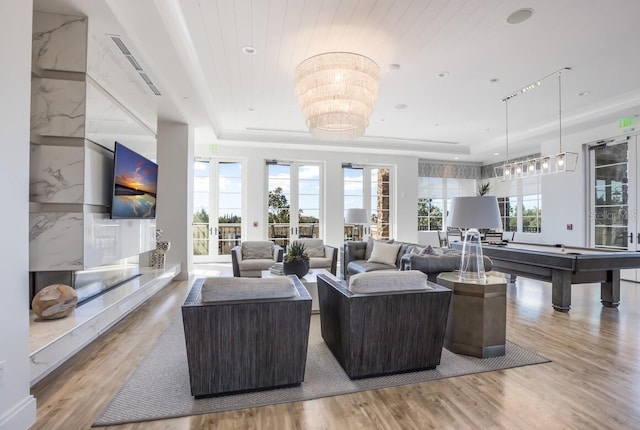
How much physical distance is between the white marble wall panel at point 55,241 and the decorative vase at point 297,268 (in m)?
2.27

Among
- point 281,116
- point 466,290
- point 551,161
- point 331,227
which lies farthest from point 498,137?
point 466,290

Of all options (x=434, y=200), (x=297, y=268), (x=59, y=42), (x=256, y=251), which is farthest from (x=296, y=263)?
(x=434, y=200)

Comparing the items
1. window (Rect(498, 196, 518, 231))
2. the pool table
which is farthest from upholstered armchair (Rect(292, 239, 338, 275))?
window (Rect(498, 196, 518, 231))

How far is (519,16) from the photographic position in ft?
10.6

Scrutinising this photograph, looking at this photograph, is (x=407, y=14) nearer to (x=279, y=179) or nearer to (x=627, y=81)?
(x=627, y=81)

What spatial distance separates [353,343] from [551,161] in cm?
464

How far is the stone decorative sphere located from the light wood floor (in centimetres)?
46

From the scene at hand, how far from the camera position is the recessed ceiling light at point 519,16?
10.3ft

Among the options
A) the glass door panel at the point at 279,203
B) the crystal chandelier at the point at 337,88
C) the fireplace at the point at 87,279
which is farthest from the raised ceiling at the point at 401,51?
the fireplace at the point at 87,279

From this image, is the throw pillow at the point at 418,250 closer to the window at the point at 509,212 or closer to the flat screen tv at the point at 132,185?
the flat screen tv at the point at 132,185

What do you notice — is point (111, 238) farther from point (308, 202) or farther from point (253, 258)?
point (308, 202)

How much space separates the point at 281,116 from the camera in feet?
21.3

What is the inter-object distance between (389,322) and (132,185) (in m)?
3.28

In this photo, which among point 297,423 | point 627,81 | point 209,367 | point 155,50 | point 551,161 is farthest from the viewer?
point 551,161
